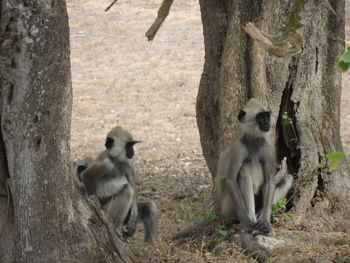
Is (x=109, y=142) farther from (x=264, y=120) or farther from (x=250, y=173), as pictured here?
(x=264, y=120)

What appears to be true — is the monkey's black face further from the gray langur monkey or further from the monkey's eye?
the monkey's eye

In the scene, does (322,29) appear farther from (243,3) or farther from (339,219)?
(339,219)

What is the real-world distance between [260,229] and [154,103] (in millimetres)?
6879

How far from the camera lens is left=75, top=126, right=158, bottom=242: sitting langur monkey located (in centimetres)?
649

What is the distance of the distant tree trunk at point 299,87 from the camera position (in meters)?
6.53

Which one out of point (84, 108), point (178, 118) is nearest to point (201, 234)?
point (178, 118)

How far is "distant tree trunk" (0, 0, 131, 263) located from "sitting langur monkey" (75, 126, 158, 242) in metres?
1.63

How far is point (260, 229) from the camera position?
231 inches

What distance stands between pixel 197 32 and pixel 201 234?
1077cm

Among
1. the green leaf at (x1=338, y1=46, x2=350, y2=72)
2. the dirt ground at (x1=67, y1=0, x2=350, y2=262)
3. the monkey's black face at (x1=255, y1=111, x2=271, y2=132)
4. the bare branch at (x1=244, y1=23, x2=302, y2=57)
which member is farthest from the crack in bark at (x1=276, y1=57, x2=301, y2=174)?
the green leaf at (x1=338, y1=46, x2=350, y2=72)

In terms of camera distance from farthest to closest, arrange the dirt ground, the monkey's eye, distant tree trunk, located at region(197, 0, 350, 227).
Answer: the dirt ground < distant tree trunk, located at region(197, 0, 350, 227) < the monkey's eye

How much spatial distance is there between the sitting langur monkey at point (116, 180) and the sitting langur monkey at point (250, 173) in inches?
30.1

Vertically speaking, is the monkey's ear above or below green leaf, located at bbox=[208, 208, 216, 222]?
above

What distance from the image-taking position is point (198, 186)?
898cm
